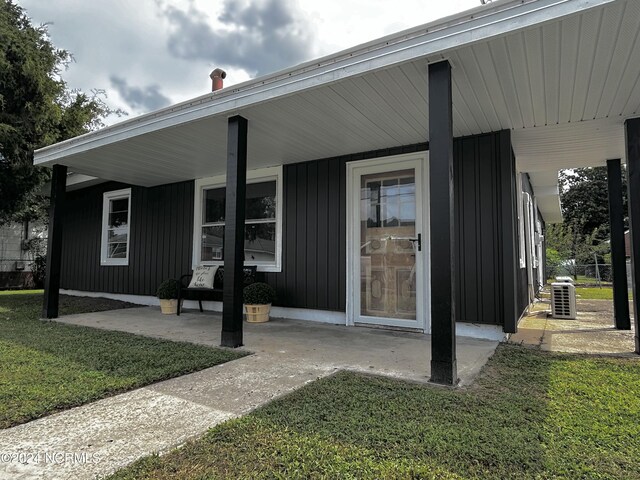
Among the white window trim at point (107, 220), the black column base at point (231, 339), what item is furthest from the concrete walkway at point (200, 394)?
the white window trim at point (107, 220)

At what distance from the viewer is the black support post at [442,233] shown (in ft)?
8.29

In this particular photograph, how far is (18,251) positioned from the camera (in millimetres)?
11375

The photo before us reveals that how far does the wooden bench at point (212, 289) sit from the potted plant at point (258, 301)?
49 cm

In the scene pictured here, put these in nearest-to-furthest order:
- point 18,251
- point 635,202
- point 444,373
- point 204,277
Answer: point 444,373 < point 635,202 < point 204,277 < point 18,251

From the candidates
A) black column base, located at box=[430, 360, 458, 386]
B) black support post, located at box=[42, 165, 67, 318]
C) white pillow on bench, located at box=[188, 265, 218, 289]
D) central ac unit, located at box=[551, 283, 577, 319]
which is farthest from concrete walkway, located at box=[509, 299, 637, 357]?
black support post, located at box=[42, 165, 67, 318]

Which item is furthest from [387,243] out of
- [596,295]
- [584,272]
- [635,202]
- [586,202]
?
[586,202]

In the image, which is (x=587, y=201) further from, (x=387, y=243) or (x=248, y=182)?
(x=248, y=182)

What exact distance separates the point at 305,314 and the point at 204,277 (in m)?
1.64

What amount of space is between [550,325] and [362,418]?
14.0 ft

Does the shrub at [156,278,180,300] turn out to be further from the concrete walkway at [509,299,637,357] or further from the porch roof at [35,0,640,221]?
the concrete walkway at [509,299,637,357]

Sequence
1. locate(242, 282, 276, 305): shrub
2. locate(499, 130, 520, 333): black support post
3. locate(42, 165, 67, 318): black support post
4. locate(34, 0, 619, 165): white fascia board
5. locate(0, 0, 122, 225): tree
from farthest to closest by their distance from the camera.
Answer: locate(0, 0, 122, 225): tree
locate(42, 165, 67, 318): black support post
locate(242, 282, 276, 305): shrub
locate(499, 130, 520, 333): black support post
locate(34, 0, 619, 165): white fascia board

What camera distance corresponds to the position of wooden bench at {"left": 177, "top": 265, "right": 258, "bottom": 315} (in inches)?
220

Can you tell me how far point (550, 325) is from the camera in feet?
16.7

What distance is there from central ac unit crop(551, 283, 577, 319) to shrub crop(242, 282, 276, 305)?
170 inches
